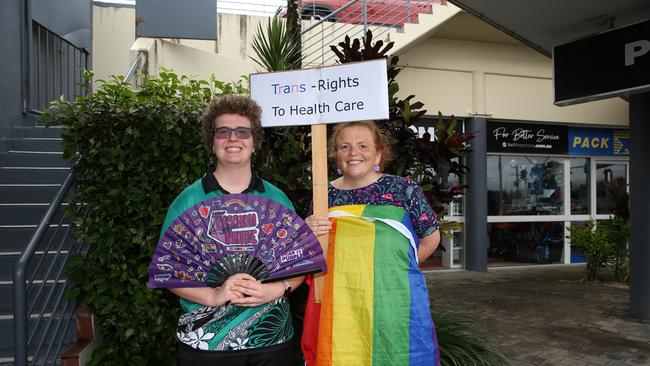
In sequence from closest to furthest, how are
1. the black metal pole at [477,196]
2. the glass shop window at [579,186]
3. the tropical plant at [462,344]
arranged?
the tropical plant at [462,344] → the black metal pole at [477,196] → the glass shop window at [579,186]

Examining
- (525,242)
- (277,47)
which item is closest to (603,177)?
(525,242)

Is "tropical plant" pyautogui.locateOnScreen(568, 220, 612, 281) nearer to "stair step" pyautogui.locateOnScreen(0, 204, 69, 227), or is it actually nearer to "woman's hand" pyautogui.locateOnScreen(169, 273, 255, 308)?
"woman's hand" pyautogui.locateOnScreen(169, 273, 255, 308)

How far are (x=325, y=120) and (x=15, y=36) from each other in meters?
6.07

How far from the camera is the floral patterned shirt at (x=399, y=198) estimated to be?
2.26 meters

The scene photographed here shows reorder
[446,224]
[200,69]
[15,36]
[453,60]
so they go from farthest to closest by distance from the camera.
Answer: [453,60], [200,69], [15,36], [446,224]

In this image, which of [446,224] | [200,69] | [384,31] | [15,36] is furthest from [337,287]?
[384,31]

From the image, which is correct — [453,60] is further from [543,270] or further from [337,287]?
[337,287]

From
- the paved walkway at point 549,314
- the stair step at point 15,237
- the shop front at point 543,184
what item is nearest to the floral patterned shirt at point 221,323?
the stair step at point 15,237

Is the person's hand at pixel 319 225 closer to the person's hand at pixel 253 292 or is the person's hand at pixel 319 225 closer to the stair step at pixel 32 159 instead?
the person's hand at pixel 253 292

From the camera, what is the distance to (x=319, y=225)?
7.27ft

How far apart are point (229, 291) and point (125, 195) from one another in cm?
177

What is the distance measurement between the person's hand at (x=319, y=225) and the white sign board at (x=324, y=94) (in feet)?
1.94

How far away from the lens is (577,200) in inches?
459

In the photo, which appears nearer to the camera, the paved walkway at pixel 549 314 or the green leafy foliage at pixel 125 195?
the green leafy foliage at pixel 125 195
